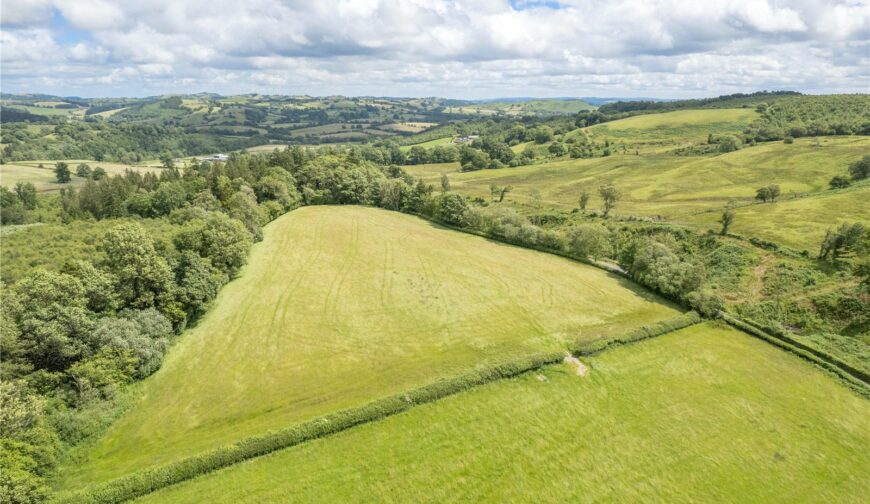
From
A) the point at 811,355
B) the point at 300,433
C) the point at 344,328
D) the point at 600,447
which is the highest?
the point at 344,328

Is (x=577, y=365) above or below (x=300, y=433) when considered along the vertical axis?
below

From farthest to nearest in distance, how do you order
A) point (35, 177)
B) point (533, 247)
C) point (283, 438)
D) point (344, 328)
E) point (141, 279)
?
1. point (35, 177)
2. point (533, 247)
3. point (344, 328)
4. point (141, 279)
5. point (283, 438)

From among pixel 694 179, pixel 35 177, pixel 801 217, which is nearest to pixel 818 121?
pixel 694 179

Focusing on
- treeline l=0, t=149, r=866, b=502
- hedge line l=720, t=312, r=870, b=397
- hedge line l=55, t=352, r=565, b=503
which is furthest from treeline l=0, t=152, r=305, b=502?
hedge line l=720, t=312, r=870, b=397

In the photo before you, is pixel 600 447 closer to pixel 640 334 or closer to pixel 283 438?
pixel 640 334

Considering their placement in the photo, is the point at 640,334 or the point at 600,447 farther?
the point at 640,334

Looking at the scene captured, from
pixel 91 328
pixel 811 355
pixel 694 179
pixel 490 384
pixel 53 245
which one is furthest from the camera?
pixel 694 179
